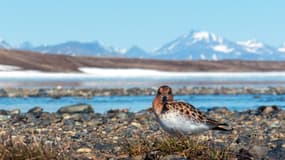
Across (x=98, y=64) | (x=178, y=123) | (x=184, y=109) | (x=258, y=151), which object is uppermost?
(x=98, y=64)

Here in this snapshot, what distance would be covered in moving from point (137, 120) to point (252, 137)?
3.96m

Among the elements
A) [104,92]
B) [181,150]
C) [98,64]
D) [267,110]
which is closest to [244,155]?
[181,150]

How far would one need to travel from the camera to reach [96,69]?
90125 millimetres

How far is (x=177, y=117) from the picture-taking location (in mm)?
8297

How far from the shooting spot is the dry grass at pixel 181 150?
838 cm

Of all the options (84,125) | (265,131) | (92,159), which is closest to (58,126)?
(84,125)

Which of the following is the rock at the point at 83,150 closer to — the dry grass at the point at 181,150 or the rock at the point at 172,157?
the dry grass at the point at 181,150

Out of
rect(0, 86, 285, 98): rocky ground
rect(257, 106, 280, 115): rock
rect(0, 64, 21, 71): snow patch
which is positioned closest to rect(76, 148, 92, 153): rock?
rect(257, 106, 280, 115): rock

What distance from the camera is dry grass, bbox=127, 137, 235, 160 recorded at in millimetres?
8383

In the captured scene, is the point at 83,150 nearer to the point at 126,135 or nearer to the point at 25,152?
the point at 25,152

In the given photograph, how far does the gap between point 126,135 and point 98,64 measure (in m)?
87.8

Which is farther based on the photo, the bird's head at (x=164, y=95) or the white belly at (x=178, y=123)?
the bird's head at (x=164, y=95)

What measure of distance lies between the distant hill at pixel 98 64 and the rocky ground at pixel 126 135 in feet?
227

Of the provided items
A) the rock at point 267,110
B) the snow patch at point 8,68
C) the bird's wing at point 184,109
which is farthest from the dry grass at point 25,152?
the snow patch at point 8,68
